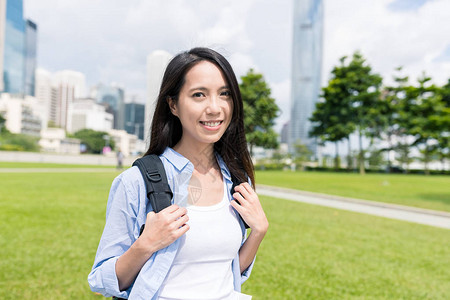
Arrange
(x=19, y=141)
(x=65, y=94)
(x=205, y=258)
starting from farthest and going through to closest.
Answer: (x=65, y=94)
(x=19, y=141)
(x=205, y=258)

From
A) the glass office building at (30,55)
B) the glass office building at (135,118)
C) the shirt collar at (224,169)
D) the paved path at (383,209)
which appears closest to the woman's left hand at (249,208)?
the shirt collar at (224,169)

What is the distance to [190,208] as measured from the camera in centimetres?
139

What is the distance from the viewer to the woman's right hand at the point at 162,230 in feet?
3.94


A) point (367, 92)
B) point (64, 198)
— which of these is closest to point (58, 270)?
point (64, 198)

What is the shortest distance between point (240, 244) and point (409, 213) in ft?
32.4

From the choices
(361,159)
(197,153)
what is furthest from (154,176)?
(361,159)

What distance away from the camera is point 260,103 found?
6.03 feet

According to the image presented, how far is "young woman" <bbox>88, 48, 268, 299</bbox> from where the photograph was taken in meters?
1.25

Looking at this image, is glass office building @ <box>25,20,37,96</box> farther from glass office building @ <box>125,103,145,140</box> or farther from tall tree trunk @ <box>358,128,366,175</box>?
glass office building @ <box>125,103,145,140</box>

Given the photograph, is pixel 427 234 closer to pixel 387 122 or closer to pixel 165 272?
pixel 165 272

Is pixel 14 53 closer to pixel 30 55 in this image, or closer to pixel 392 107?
pixel 30 55

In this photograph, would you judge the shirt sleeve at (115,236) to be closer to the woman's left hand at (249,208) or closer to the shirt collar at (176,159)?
the shirt collar at (176,159)

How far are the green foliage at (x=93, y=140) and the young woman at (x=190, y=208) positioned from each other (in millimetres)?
92038

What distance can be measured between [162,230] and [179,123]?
569mm
